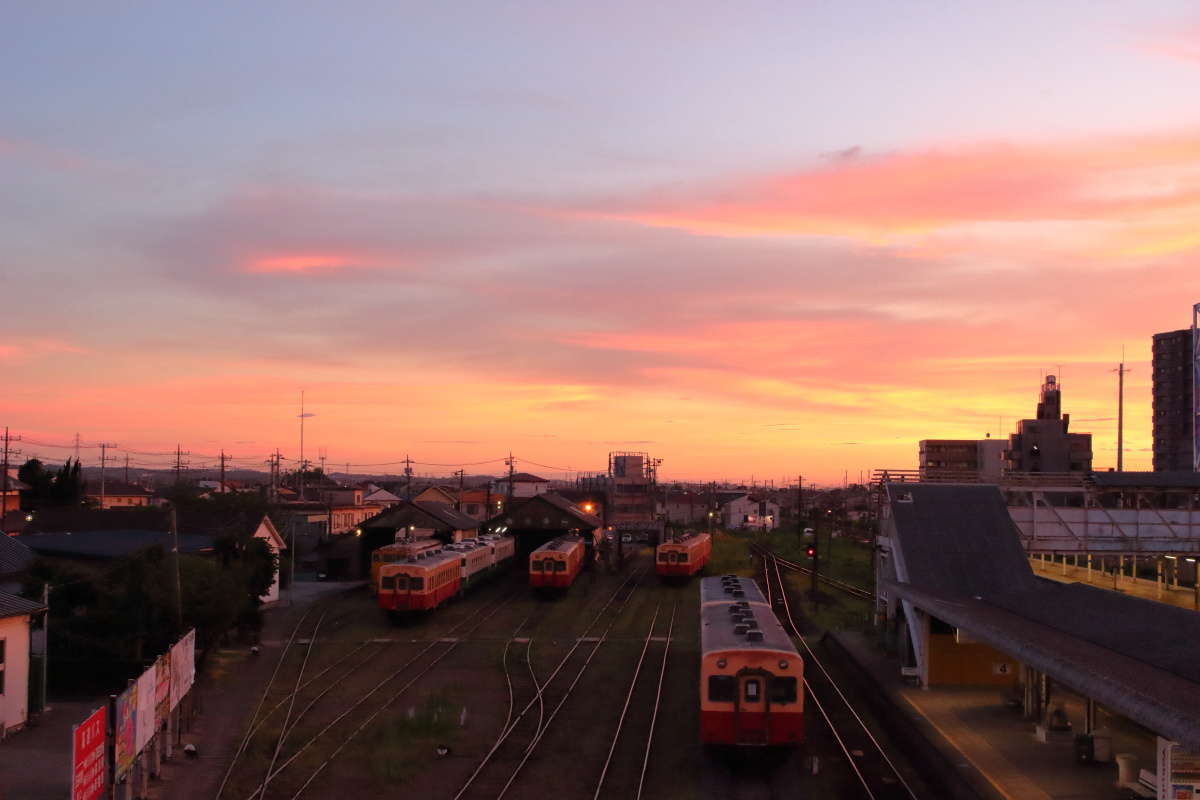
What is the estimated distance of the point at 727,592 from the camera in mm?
30141

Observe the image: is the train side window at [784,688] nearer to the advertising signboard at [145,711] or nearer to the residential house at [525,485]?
the advertising signboard at [145,711]

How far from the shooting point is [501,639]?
123 feet

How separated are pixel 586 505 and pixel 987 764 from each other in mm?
84223

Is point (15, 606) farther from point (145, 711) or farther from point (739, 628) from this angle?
point (739, 628)

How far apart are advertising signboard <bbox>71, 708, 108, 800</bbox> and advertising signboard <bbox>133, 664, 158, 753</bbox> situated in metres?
1.54

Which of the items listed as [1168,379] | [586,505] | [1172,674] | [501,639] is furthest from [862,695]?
[1168,379]

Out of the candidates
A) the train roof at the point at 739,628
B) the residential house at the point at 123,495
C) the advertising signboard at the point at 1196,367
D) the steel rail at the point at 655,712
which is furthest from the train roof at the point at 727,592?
the residential house at the point at 123,495

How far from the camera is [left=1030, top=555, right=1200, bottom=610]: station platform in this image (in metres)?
31.8

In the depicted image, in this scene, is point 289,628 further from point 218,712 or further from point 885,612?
point 885,612

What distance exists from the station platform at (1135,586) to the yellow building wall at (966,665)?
4.23 meters

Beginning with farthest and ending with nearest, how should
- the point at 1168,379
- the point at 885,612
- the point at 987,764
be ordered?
the point at 1168,379
the point at 885,612
the point at 987,764

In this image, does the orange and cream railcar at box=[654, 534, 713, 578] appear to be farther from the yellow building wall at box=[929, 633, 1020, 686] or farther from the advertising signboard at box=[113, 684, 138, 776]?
the advertising signboard at box=[113, 684, 138, 776]

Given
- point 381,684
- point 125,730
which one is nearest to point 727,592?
point 381,684

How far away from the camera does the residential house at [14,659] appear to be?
22.5 m
